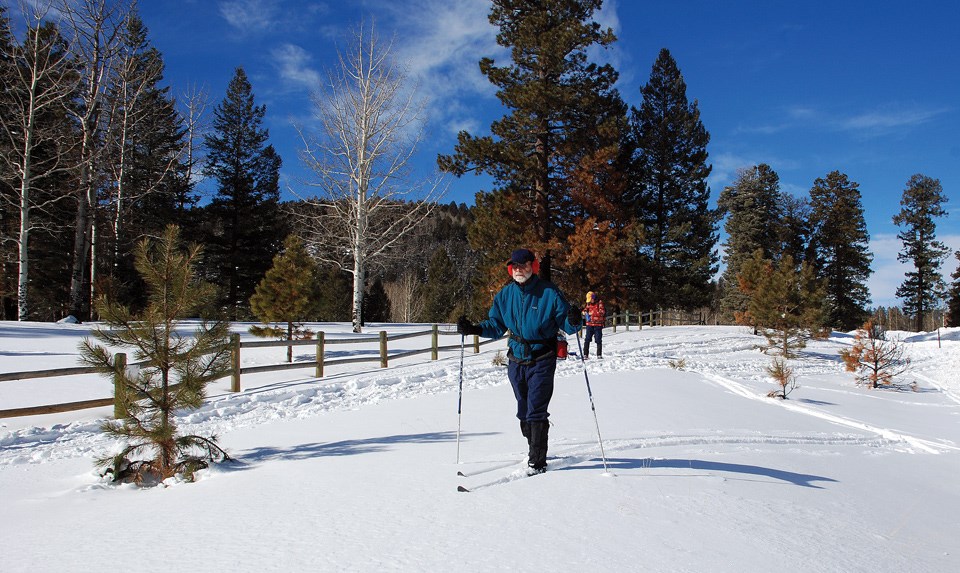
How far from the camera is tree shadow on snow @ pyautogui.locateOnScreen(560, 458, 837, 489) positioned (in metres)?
4.43

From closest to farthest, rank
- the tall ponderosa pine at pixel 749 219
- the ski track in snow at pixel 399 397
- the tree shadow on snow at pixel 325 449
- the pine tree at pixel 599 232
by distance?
1. the tree shadow on snow at pixel 325 449
2. the ski track in snow at pixel 399 397
3. the pine tree at pixel 599 232
4. the tall ponderosa pine at pixel 749 219

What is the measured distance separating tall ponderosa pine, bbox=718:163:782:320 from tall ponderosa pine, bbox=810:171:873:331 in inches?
146

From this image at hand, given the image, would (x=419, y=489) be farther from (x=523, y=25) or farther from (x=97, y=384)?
(x=523, y=25)

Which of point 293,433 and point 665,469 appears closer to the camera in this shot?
point 665,469

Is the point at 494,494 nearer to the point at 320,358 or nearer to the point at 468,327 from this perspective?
the point at 468,327

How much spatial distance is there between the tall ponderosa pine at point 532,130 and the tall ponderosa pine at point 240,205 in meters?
17.4

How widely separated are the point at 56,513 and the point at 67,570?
4.78 ft

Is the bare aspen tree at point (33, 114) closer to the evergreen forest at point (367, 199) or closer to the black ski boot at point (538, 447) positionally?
the evergreen forest at point (367, 199)

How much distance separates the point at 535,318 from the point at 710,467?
1960 millimetres

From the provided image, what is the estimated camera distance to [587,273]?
25.0 metres

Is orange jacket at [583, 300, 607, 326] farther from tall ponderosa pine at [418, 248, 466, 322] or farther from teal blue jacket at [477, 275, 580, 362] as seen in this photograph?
tall ponderosa pine at [418, 248, 466, 322]

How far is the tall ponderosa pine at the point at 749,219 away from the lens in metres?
37.7

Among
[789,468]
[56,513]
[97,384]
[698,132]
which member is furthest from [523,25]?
[56,513]

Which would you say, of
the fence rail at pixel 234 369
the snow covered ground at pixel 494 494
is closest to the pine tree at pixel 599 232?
the fence rail at pixel 234 369
